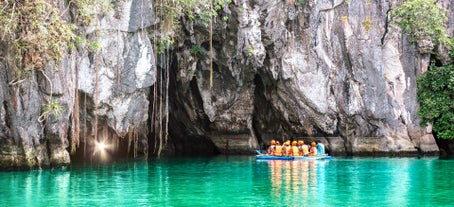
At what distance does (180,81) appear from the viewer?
24.9 metres

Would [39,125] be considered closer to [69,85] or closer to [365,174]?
[69,85]

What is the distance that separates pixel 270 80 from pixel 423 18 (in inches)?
259

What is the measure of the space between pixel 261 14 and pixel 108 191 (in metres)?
12.0

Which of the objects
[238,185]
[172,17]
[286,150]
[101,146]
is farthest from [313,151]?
[238,185]

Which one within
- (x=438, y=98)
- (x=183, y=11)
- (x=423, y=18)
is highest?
(x=423, y=18)

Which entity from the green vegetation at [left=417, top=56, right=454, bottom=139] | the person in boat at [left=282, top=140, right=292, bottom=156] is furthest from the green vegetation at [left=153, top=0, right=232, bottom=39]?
the green vegetation at [left=417, top=56, right=454, bottom=139]

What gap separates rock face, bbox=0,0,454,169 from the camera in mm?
21047

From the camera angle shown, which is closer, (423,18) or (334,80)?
(423,18)

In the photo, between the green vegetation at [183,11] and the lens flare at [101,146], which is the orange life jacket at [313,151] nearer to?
the green vegetation at [183,11]

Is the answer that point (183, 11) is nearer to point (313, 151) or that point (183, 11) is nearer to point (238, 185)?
point (313, 151)

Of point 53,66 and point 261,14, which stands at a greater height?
point 261,14

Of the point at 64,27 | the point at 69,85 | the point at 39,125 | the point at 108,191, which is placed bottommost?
the point at 108,191

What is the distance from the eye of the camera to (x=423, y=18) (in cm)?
2542

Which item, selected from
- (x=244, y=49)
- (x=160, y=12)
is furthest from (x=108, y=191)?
(x=244, y=49)
